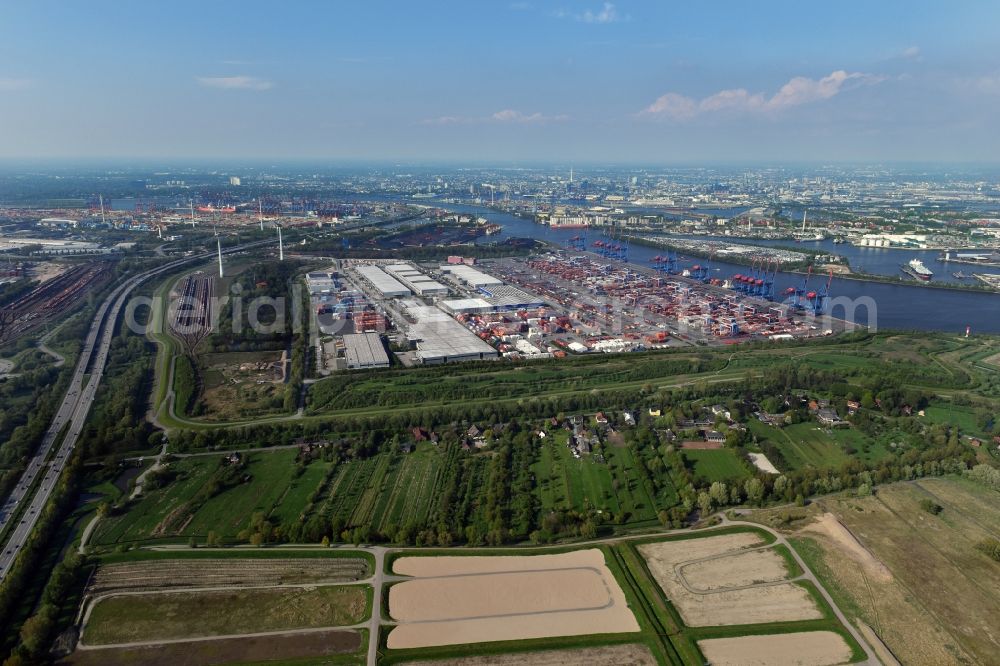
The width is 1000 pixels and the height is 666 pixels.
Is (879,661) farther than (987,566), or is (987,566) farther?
(987,566)

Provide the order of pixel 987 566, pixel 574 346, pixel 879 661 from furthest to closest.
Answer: pixel 574 346
pixel 987 566
pixel 879 661

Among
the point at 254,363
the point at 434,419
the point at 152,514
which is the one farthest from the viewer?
the point at 254,363

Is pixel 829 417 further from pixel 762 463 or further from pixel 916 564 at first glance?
pixel 916 564

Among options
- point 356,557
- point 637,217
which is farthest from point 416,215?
point 356,557

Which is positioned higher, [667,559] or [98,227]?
[98,227]

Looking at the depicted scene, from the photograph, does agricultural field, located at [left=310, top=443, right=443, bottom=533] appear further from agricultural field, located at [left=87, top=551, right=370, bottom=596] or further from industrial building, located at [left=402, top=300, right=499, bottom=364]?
industrial building, located at [left=402, top=300, right=499, bottom=364]

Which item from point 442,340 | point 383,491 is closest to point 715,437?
point 383,491

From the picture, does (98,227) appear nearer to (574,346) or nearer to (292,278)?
(292,278)
